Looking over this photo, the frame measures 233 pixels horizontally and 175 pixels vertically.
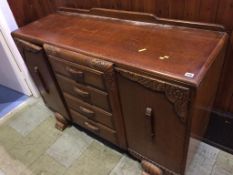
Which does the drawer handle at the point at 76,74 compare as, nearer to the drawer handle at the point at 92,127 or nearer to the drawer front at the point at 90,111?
the drawer front at the point at 90,111

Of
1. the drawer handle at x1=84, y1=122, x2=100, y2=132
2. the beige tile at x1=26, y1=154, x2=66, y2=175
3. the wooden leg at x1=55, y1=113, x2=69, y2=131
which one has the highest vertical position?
the drawer handle at x1=84, y1=122, x2=100, y2=132

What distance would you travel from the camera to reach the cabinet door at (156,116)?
80cm

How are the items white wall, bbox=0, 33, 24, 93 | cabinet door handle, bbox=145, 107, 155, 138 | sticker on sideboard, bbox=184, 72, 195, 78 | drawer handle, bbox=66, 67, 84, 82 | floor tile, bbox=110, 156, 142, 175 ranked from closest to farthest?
sticker on sideboard, bbox=184, 72, 195, 78
cabinet door handle, bbox=145, 107, 155, 138
drawer handle, bbox=66, 67, 84, 82
floor tile, bbox=110, 156, 142, 175
white wall, bbox=0, 33, 24, 93

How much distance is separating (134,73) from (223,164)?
87 centimetres

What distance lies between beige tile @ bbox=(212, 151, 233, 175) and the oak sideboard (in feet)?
0.87

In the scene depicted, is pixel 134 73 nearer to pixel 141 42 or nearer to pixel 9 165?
pixel 141 42

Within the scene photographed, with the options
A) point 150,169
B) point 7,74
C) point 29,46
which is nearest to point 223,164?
point 150,169

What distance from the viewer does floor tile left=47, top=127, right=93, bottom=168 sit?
1.42 meters

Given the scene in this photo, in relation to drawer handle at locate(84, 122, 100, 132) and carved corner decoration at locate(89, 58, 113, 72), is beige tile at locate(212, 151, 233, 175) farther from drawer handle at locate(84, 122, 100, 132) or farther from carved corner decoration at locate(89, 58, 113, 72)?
carved corner decoration at locate(89, 58, 113, 72)

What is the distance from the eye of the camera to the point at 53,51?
109 cm

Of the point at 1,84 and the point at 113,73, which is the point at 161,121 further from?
the point at 1,84

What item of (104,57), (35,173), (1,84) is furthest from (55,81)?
(1,84)

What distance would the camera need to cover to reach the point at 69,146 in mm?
1493

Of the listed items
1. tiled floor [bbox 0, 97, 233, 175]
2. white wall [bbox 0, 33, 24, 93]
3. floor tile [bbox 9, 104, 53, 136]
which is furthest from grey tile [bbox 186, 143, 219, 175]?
white wall [bbox 0, 33, 24, 93]
